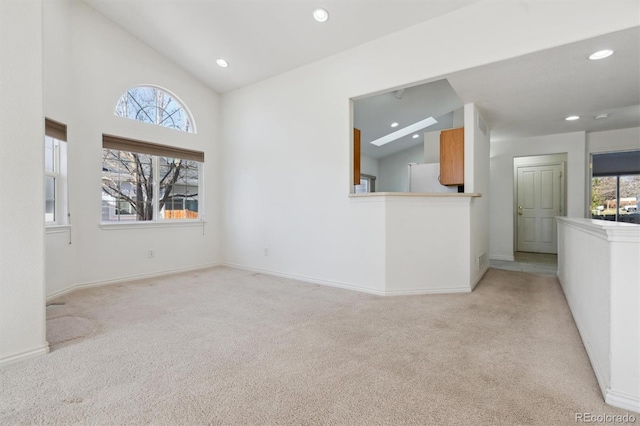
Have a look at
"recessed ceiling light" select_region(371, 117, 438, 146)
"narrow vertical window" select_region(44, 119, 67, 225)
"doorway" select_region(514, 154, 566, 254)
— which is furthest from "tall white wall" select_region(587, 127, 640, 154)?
"narrow vertical window" select_region(44, 119, 67, 225)

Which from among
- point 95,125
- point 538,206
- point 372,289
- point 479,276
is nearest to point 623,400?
point 372,289

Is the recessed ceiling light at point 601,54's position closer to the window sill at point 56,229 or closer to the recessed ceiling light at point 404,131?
the recessed ceiling light at point 404,131

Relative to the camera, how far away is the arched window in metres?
4.16

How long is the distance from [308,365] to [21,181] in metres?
2.11

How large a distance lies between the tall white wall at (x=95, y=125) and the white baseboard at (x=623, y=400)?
4.62m

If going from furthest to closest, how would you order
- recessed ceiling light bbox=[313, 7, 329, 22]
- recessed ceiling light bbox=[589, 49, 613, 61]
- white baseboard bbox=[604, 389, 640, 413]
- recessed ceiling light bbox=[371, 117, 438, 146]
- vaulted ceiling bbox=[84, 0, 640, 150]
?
recessed ceiling light bbox=[371, 117, 438, 146]
recessed ceiling light bbox=[313, 7, 329, 22]
vaulted ceiling bbox=[84, 0, 640, 150]
recessed ceiling light bbox=[589, 49, 613, 61]
white baseboard bbox=[604, 389, 640, 413]

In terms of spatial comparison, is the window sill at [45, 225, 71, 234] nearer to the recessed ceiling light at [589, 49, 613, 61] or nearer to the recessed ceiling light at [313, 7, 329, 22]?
the recessed ceiling light at [313, 7, 329, 22]

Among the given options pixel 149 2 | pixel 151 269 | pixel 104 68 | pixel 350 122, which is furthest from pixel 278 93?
pixel 151 269

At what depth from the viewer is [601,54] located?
2.62 meters

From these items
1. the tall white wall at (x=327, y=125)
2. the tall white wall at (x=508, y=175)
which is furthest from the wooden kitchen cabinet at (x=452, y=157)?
the tall white wall at (x=508, y=175)

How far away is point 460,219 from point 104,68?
4.79 metres

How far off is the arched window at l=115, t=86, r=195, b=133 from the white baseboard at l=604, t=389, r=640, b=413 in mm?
5306

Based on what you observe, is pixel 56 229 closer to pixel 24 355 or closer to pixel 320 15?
pixel 24 355

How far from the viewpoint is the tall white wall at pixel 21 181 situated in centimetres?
182
